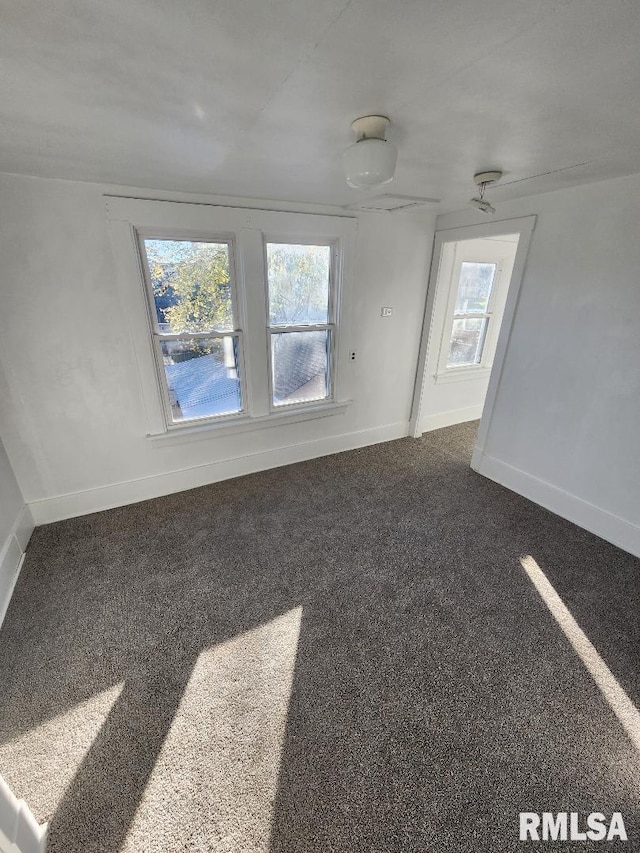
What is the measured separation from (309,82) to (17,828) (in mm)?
2306

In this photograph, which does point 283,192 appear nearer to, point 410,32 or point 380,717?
point 410,32

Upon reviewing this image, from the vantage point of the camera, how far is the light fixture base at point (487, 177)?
6.42ft

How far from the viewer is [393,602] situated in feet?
6.53

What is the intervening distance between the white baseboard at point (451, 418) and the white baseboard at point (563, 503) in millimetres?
896

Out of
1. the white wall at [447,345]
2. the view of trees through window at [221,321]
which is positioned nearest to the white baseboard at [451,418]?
the white wall at [447,345]

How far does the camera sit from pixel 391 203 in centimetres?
271

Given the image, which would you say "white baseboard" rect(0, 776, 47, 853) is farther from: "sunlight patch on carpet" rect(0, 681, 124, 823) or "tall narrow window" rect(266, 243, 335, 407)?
"tall narrow window" rect(266, 243, 335, 407)

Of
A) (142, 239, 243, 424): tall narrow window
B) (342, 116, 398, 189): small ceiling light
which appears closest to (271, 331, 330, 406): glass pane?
(142, 239, 243, 424): tall narrow window

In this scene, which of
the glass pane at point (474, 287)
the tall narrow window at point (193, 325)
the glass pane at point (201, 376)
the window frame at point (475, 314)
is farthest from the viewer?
the glass pane at point (474, 287)

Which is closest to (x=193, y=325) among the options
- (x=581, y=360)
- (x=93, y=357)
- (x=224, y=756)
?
(x=93, y=357)

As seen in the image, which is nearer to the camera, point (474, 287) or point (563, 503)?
point (563, 503)

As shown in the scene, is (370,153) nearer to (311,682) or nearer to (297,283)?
(297,283)

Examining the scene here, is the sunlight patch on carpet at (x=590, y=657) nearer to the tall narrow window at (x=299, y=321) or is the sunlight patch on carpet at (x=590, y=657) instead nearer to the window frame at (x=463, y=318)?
Result: the tall narrow window at (x=299, y=321)

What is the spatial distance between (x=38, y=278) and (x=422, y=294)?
120 inches
